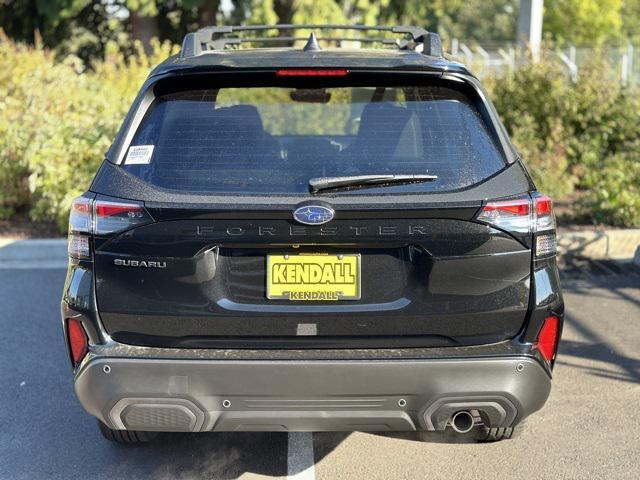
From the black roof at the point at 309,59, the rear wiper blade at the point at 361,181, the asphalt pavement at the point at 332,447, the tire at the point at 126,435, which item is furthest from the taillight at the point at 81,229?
the asphalt pavement at the point at 332,447

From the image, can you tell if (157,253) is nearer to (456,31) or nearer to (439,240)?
(439,240)

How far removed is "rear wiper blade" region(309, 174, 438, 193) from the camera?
9.96ft

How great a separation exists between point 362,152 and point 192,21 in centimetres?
1723

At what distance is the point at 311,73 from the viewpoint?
3279mm

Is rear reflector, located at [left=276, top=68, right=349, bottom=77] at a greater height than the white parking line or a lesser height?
greater

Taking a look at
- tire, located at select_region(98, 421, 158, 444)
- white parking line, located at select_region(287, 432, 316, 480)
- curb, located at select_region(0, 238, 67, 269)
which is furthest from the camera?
curb, located at select_region(0, 238, 67, 269)

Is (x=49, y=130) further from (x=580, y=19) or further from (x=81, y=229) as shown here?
(x=580, y=19)

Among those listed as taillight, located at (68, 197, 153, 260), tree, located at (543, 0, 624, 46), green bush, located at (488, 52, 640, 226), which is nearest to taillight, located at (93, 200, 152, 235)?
taillight, located at (68, 197, 153, 260)

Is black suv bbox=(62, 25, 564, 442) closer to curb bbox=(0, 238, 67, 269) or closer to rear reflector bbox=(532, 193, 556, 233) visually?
rear reflector bbox=(532, 193, 556, 233)

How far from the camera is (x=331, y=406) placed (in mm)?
3043

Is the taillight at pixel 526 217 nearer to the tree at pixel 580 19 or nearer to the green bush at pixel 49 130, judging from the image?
the green bush at pixel 49 130

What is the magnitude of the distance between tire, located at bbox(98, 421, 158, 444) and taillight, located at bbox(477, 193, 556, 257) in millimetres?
1960

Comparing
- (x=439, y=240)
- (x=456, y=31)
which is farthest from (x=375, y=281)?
(x=456, y=31)

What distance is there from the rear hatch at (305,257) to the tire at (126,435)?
86 centimetres
